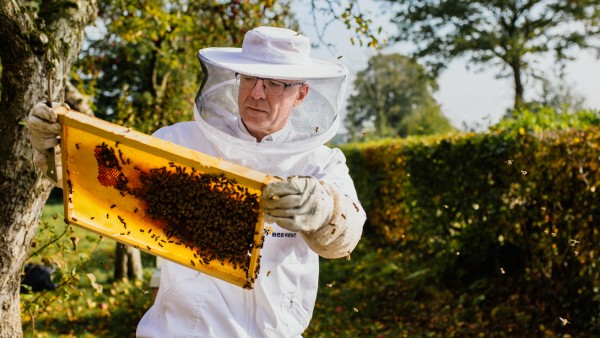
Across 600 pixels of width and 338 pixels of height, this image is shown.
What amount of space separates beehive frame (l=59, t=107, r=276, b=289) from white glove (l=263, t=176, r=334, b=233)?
0.06m

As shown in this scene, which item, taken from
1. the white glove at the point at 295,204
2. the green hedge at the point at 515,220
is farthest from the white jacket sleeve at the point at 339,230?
the green hedge at the point at 515,220

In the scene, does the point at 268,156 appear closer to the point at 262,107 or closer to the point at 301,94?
the point at 262,107

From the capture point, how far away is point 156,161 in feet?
7.00

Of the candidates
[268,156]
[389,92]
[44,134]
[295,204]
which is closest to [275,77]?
[268,156]

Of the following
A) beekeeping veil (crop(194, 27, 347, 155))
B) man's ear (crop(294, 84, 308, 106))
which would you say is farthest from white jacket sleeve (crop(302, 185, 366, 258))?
man's ear (crop(294, 84, 308, 106))

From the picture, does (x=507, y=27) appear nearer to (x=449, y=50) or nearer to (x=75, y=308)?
(x=449, y=50)

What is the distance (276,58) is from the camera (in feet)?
8.06

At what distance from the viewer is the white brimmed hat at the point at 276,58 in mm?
2352

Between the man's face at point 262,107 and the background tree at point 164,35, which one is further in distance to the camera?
the background tree at point 164,35

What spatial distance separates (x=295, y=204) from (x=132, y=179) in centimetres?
76

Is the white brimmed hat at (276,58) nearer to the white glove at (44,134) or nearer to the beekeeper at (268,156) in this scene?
the beekeeper at (268,156)

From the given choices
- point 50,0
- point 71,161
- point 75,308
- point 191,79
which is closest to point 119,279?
point 75,308

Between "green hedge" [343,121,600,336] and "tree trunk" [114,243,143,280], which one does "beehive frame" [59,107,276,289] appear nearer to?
"green hedge" [343,121,600,336]

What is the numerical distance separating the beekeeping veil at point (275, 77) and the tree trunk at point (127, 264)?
6465 millimetres
